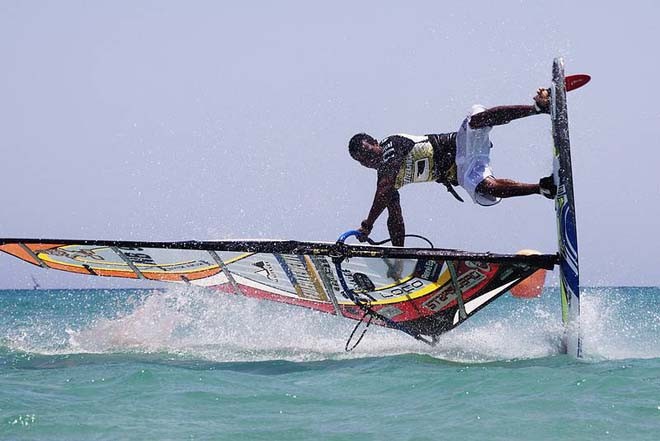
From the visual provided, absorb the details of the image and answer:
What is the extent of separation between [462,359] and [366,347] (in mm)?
1460

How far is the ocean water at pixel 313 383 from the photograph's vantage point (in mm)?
4871

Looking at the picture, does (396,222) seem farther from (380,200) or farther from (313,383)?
(313,383)

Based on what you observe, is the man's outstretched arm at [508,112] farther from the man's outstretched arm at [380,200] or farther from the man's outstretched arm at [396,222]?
the man's outstretched arm at [396,222]

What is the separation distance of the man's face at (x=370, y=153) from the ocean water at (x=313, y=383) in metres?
1.88

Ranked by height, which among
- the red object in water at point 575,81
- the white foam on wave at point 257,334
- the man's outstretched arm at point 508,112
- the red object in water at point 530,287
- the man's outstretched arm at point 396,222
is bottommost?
the white foam on wave at point 257,334

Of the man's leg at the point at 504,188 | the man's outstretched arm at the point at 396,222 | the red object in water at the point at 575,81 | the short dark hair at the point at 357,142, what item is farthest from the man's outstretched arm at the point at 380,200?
the red object in water at the point at 575,81

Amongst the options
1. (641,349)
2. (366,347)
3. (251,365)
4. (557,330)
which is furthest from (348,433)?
(641,349)

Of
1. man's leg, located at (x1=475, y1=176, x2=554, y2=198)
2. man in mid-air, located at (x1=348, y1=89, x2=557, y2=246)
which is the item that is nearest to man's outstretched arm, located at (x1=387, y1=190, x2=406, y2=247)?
man in mid-air, located at (x1=348, y1=89, x2=557, y2=246)

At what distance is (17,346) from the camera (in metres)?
9.95

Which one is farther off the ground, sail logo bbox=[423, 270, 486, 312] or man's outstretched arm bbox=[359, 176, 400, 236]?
man's outstretched arm bbox=[359, 176, 400, 236]

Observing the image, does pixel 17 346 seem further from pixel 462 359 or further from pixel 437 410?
pixel 437 410

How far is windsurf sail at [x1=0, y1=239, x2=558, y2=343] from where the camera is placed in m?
7.39

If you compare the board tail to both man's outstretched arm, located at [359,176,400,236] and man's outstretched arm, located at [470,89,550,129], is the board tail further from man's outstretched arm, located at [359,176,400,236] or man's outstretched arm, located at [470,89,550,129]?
man's outstretched arm, located at [359,176,400,236]

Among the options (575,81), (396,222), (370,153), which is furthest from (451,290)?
(575,81)
